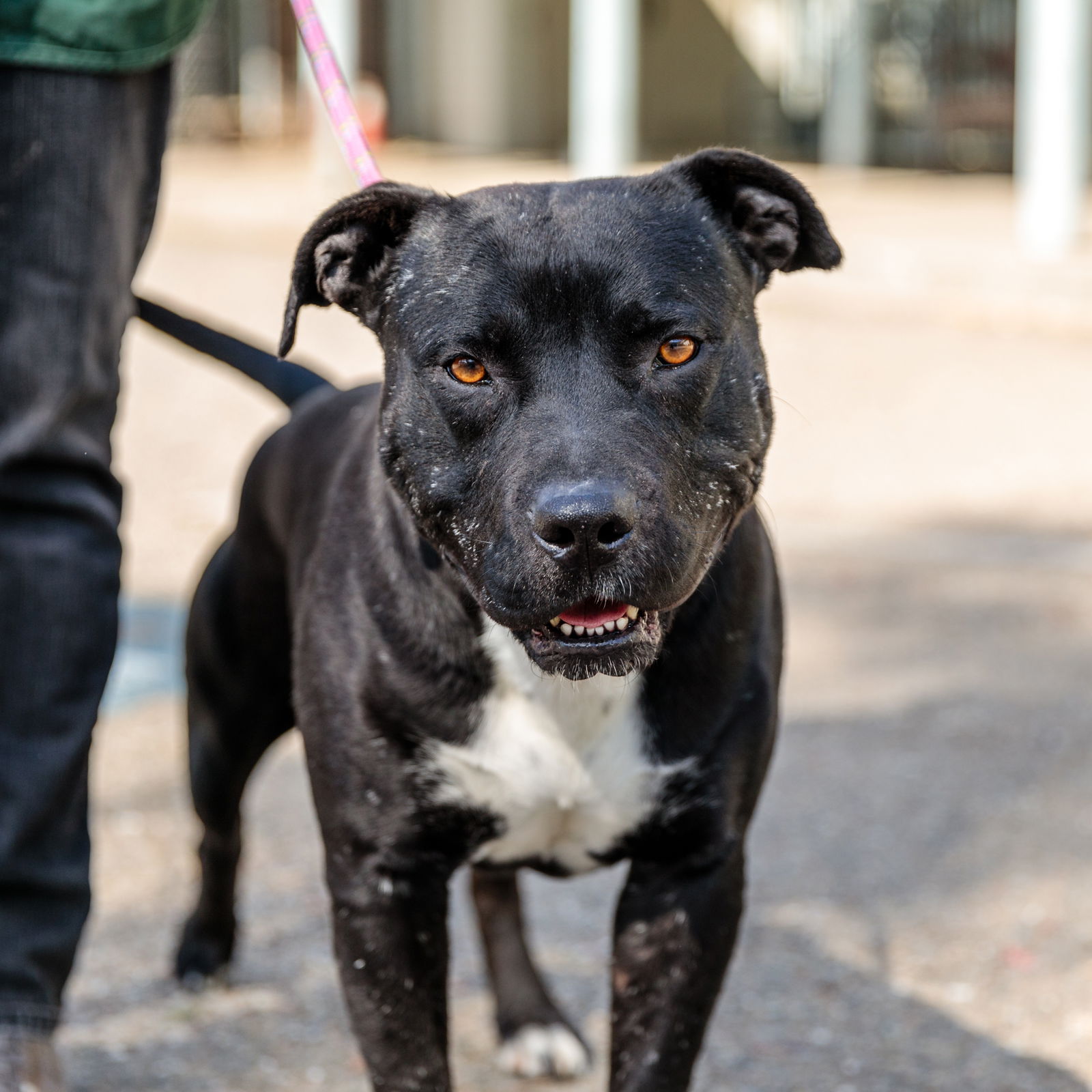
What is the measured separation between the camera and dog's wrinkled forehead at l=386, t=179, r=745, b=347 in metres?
2.30

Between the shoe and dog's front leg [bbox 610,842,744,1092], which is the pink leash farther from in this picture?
the shoe

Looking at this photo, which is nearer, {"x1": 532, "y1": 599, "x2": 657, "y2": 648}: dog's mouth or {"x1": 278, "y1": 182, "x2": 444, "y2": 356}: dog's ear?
{"x1": 532, "y1": 599, "x2": 657, "y2": 648}: dog's mouth

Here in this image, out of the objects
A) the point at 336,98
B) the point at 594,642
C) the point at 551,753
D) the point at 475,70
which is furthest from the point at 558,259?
the point at 475,70

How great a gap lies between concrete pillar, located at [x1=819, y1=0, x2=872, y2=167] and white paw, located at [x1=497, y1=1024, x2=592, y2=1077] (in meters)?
15.2

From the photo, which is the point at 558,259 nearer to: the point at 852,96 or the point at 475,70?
the point at 852,96

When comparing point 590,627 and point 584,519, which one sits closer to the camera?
point 584,519

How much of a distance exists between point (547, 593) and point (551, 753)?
16.0 inches

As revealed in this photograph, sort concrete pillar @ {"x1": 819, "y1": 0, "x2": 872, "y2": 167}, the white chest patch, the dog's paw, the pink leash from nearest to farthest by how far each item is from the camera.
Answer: the white chest patch → the pink leash → the dog's paw → concrete pillar @ {"x1": 819, "y1": 0, "x2": 872, "y2": 167}

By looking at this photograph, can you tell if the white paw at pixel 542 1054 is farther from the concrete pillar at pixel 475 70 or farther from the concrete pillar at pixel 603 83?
the concrete pillar at pixel 475 70

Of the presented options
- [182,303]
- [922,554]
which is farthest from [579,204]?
[182,303]

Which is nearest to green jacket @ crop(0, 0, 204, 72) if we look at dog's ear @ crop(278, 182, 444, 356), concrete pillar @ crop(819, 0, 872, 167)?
dog's ear @ crop(278, 182, 444, 356)

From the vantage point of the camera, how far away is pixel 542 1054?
10.5ft

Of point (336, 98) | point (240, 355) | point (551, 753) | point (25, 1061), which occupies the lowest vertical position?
point (25, 1061)

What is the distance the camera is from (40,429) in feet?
9.14
